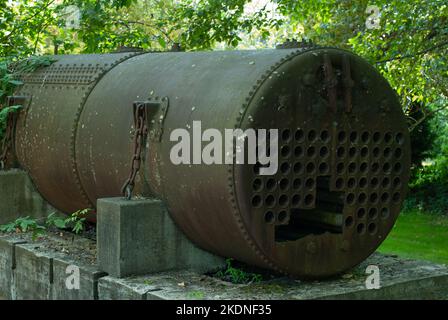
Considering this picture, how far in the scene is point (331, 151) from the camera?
207 inches

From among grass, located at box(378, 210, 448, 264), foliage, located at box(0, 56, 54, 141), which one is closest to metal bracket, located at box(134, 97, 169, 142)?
foliage, located at box(0, 56, 54, 141)

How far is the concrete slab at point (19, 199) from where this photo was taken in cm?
726

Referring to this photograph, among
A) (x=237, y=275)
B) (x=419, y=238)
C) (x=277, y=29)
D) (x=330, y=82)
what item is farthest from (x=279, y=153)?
(x=419, y=238)

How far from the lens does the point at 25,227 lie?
661 centimetres

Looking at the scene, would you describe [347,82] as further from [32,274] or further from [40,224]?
[40,224]

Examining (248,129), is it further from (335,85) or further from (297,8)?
(297,8)

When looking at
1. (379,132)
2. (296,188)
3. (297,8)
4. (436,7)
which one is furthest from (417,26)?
(296,188)

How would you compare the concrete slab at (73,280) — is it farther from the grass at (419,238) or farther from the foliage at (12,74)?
the grass at (419,238)

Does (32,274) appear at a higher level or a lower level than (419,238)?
higher

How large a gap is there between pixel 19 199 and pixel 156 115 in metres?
2.36

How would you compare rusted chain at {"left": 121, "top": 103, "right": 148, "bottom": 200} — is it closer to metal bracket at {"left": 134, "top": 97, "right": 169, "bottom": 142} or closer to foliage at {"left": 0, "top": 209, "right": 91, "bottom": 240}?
metal bracket at {"left": 134, "top": 97, "right": 169, "bottom": 142}

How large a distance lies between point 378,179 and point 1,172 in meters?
3.73

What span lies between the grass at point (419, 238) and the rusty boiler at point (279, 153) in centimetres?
437

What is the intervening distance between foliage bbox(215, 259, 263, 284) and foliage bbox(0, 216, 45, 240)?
1934mm
